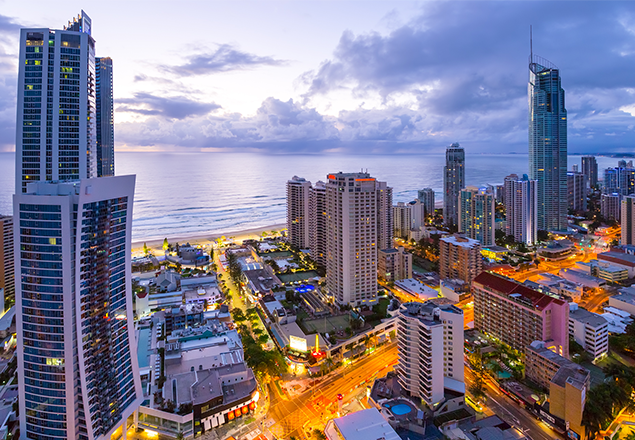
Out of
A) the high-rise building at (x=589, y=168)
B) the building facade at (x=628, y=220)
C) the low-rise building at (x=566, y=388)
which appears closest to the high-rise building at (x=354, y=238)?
the low-rise building at (x=566, y=388)

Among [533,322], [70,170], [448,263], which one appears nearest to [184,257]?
[70,170]

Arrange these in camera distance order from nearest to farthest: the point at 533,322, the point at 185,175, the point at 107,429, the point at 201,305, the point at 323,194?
the point at 107,429
the point at 533,322
the point at 201,305
the point at 323,194
the point at 185,175

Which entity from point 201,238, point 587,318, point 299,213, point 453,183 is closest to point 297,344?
point 587,318

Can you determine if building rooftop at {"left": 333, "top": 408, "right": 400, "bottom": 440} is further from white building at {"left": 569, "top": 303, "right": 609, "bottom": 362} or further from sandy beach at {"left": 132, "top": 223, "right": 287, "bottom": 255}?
sandy beach at {"left": 132, "top": 223, "right": 287, "bottom": 255}

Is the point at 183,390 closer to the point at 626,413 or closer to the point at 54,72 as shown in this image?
the point at 54,72

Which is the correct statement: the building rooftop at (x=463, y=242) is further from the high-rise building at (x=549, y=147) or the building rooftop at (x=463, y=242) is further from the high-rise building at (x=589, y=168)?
the high-rise building at (x=589, y=168)

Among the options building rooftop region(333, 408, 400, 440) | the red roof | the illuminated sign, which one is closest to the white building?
the red roof
